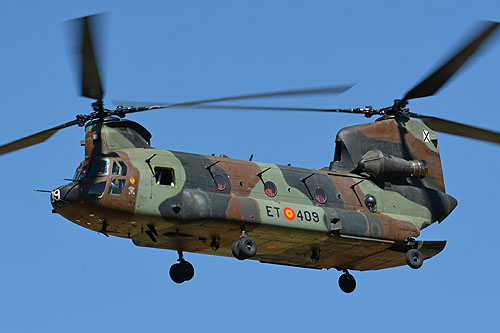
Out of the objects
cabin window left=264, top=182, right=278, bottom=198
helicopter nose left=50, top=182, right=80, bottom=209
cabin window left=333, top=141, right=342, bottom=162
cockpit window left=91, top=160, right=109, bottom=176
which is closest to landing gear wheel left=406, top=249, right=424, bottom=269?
cabin window left=333, top=141, right=342, bottom=162

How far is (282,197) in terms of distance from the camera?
34.0 meters

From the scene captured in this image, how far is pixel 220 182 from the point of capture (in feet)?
109

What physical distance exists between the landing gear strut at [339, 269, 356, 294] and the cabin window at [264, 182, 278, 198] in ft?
16.2

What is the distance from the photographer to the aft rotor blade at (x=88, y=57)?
28922 millimetres

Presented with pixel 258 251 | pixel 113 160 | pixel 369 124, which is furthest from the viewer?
pixel 369 124

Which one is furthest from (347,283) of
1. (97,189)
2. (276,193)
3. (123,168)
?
(97,189)

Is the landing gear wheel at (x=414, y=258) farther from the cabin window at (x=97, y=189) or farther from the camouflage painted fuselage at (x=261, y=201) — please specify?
the cabin window at (x=97, y=189)

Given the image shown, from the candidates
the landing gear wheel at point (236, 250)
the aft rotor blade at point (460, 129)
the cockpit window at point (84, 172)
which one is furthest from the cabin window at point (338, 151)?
the cockpit window at point (84, 172)

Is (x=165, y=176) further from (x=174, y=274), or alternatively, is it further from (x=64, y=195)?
(x=174, y=274)

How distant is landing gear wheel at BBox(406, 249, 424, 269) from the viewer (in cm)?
3522

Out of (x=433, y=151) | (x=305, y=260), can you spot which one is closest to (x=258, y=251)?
(x=305, y=260)

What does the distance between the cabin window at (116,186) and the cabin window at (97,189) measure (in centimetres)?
19

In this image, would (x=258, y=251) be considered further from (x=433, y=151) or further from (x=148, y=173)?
(x=433, y=151)

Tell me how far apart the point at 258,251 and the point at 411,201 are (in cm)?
524
